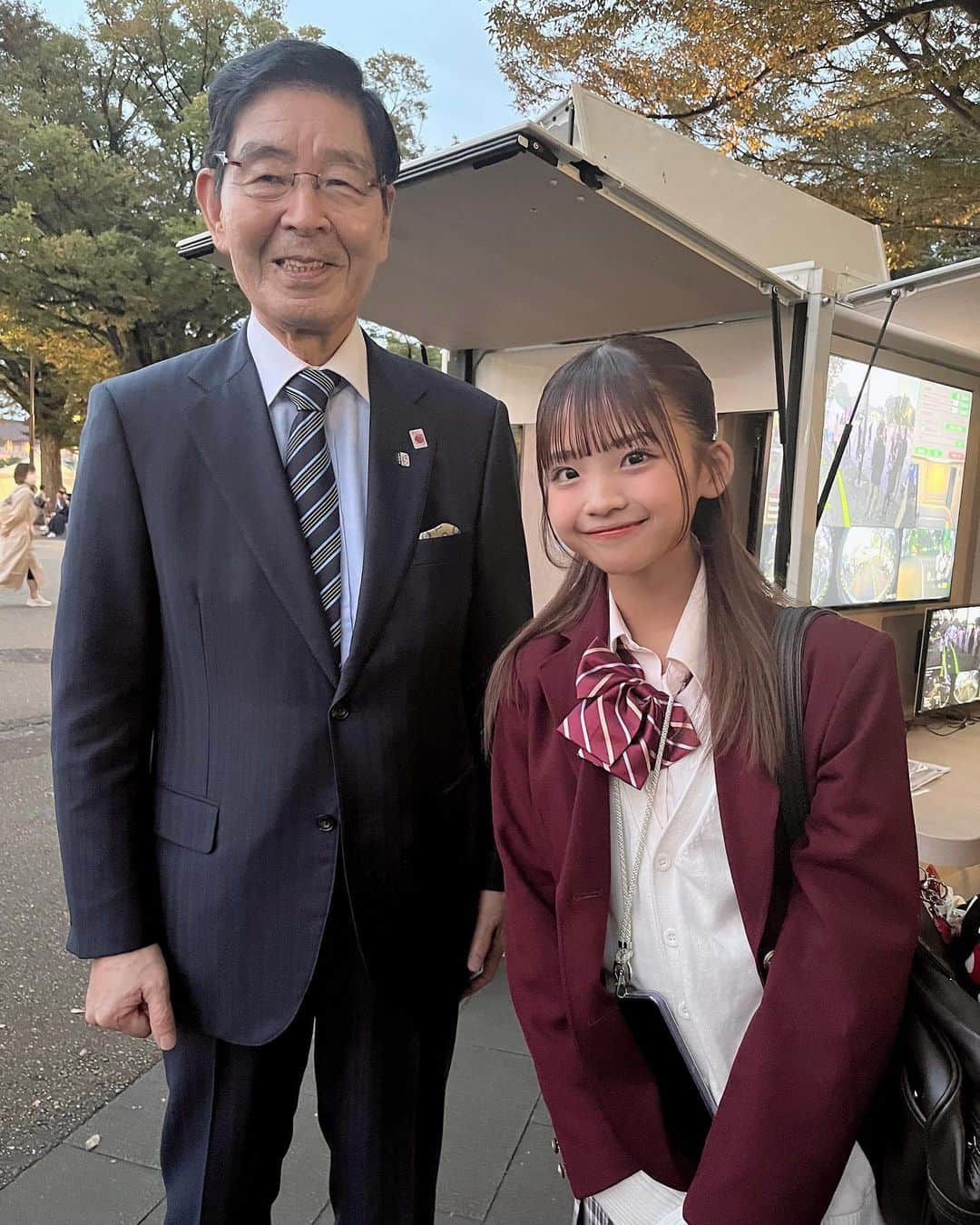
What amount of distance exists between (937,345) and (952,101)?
4.51 metres

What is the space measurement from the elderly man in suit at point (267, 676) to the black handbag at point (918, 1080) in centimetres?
60

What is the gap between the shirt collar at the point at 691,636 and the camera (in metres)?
1.30

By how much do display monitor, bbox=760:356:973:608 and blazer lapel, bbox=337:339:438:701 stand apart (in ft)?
8.36

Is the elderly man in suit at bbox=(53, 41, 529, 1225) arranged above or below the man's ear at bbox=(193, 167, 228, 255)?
below

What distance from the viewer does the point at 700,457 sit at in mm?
1281

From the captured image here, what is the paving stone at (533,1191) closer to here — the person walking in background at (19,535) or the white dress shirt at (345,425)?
the white dress shirt at (345,425)

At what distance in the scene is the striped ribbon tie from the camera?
1214 millimetres

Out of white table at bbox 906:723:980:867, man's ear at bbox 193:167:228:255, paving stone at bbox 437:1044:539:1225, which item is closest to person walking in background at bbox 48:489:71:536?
paving stone at bbox 437:1044:539:1225

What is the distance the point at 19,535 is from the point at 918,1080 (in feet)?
39.6

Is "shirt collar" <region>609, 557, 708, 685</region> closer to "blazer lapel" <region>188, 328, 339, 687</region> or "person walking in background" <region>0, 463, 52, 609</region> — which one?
"blazer lapel" <region>188, 328, 339, 687</region>

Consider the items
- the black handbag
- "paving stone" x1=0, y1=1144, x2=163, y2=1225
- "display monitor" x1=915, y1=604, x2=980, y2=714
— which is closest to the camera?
the black handbag

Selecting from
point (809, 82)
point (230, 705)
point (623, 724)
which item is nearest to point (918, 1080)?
point (623, 724)

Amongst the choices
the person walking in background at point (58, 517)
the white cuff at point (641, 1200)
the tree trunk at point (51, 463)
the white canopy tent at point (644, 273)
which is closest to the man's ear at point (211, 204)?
the white canopy tent at point (644, 273)

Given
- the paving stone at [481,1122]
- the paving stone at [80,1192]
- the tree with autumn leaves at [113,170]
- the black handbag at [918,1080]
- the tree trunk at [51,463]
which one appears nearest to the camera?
the black handbag at [918,1080]
